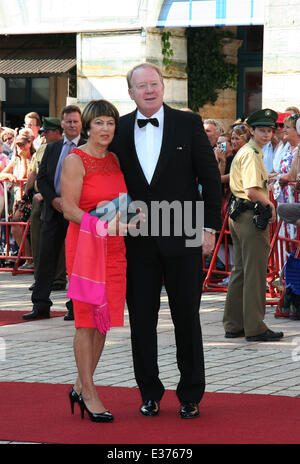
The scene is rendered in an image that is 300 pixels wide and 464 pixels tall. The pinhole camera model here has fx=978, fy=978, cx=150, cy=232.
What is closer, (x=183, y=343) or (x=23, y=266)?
(x=183, y=343)

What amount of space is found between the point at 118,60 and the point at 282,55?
3.21 m

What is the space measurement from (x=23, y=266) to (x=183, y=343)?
29.0 feet

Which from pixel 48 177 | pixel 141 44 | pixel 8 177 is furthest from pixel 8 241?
pixel 141 44

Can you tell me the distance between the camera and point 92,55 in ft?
59.8

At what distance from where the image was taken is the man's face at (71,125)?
406 inches

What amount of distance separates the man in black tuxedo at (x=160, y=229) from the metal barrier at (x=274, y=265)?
13.6ft

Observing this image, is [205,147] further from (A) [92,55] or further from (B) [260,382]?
(A) [92,55]

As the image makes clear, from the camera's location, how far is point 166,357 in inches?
314

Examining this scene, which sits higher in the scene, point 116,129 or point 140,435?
point 116,129

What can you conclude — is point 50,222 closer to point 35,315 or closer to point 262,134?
point 35,315

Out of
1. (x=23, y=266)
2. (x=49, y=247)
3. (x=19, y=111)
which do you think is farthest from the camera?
(x=19, y=111)

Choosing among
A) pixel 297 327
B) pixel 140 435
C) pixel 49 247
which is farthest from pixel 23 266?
pixel 140 435

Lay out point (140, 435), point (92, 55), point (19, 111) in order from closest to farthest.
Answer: point (140, 435)
point (92, 55)
point (19, 111)

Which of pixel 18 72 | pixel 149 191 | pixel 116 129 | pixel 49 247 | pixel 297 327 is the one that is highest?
pixel 18 72
